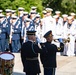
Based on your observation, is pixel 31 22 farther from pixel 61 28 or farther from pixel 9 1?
pixel 9 1

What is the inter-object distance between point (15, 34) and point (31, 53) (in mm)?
6813

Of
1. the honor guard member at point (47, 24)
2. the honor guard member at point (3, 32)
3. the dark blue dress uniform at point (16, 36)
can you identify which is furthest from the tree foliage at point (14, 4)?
the honor guard member at point (47, 24)

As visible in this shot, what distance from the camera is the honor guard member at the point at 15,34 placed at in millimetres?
16453

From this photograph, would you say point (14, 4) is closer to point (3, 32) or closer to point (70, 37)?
point (3, 32)

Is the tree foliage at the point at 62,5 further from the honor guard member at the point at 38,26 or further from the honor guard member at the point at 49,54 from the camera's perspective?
the honor guard member at the point at 49,54

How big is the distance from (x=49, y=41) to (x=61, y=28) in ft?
21.1

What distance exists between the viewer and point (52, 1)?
29.5 meters

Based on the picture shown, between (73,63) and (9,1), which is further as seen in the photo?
(9,1)

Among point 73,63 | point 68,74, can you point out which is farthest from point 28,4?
point 68,74

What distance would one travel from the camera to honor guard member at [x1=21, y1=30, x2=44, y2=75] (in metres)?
9.77

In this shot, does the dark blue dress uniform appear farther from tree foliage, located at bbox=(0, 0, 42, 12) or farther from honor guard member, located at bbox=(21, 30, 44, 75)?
honor guard member, located at bbox=(21, 30, 44, 75)

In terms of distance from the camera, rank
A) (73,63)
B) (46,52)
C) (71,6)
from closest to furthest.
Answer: (46,52)
(73,63)
(71,6)

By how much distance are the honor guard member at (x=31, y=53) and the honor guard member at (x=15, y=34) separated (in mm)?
6454

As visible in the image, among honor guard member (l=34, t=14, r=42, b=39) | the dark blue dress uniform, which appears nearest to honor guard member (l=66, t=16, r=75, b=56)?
honor guard member (l=34, t=14, r=42, b=39)
